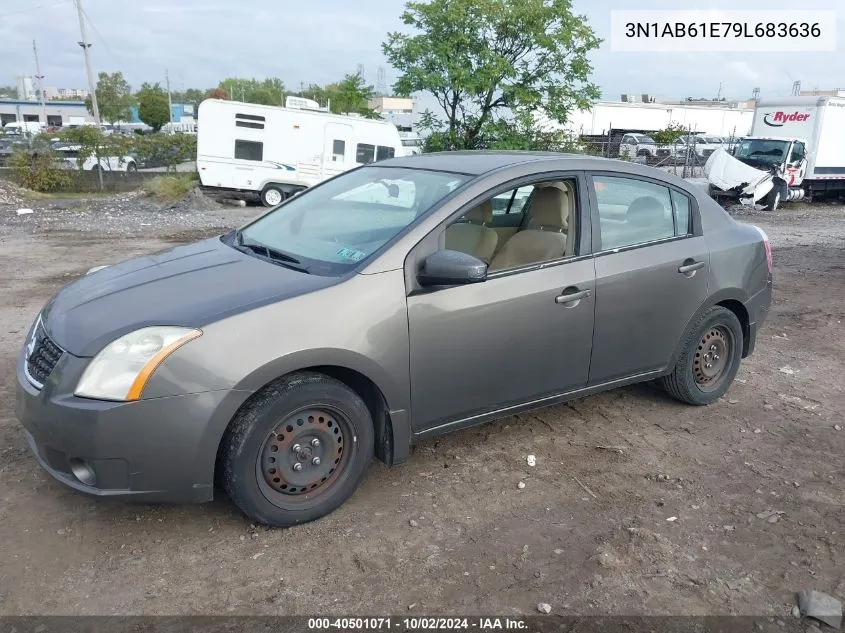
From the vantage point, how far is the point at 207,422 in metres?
2.89

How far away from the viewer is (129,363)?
2852 millimetres

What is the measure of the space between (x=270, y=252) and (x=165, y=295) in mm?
684

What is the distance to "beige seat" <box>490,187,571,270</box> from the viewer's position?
3.86 metres

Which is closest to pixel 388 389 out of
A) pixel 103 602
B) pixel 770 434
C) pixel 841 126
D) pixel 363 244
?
pixel 363 244

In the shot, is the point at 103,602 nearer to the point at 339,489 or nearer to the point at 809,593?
the point at 339,489

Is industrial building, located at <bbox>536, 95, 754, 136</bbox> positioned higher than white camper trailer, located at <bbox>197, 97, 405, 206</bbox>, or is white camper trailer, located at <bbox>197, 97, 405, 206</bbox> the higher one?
industrial building, located at <bbox>536, 95, 754, 136</bbox>

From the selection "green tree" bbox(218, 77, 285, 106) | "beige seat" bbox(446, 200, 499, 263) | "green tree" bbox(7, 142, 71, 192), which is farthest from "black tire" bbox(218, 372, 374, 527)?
"green tree" bbox(218, 77, 285, 106)

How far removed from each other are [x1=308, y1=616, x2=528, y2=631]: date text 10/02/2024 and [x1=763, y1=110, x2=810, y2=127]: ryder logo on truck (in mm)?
22764

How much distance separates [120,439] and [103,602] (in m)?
0.63

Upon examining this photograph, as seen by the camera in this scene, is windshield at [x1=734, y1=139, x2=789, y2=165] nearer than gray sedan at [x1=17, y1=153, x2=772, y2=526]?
No

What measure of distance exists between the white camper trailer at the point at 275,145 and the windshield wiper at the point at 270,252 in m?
15.2

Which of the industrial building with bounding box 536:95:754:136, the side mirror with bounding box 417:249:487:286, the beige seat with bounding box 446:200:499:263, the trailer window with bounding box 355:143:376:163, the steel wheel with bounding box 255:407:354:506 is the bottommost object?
the steel wheel with bounding box 255:407:354:506

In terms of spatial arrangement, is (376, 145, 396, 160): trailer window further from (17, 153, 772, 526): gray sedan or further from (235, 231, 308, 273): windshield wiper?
(235, 231, 308, 273): windshield wiper

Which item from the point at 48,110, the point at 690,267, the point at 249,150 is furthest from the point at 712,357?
the point at 48,110
